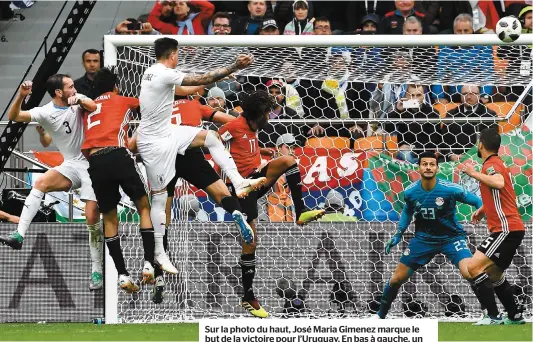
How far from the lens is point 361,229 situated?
43.1 feet

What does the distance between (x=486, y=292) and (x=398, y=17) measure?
5998 millimetres

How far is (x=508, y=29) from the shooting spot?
1212cm

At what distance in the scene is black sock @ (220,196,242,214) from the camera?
1109 cm

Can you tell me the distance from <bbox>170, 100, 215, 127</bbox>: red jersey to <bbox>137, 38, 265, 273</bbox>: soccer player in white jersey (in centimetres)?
73

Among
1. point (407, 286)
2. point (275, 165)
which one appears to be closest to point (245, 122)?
point (275, 165)

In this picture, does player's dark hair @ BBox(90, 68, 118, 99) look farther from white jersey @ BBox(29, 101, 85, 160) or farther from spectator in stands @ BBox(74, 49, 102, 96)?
spectator in stands @ BBox(74, 49, 102, 96)

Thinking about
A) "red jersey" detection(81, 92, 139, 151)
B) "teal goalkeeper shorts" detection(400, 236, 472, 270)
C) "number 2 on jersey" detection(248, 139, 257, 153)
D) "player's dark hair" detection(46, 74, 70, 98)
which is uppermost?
"player's dark hair" detection(46, 74, 70, 98)

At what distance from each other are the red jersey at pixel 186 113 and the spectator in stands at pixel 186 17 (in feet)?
14.0

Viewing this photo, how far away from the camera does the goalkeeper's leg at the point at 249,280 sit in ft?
39.6

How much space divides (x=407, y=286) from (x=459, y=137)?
1874 mm

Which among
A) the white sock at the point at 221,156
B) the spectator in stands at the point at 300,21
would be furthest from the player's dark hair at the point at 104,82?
the spectator in stands at the point at 300,21

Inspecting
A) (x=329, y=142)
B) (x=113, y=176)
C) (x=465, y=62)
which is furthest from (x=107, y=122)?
(x=465, y=62)

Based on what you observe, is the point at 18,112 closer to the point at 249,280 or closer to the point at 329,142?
the point at 249,280
